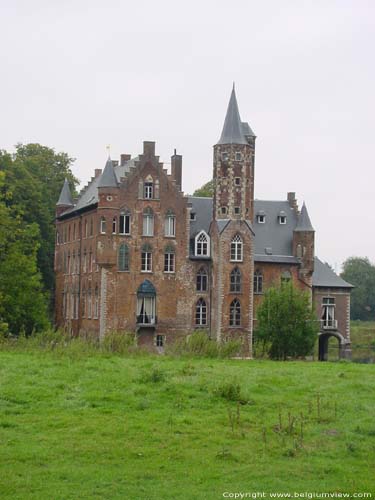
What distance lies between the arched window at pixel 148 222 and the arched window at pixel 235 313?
714 cm

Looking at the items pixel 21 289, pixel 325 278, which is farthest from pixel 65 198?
pixel 325 278

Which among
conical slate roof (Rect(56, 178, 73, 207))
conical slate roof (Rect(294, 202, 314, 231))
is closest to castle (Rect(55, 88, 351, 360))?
conical slate roof (Rect(294, 202, 314, 231))

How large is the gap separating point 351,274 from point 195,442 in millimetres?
111812

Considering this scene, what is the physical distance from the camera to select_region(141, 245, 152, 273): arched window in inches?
2420

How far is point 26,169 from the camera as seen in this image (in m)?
67.2

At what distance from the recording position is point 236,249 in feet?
204

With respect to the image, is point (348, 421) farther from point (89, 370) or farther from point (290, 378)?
point (89, 370)

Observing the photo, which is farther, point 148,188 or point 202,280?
point 202,280

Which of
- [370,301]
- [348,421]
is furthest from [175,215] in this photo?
[370,301]

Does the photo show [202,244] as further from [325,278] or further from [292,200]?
[325,278]

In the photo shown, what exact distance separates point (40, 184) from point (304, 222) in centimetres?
1927

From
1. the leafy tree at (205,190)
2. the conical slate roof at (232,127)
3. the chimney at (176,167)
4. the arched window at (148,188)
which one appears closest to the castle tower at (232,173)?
the conical slate roof at (232,127)

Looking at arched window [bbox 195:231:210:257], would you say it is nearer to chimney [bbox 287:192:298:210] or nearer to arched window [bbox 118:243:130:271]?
arched window [bbox 118:243:130:271]

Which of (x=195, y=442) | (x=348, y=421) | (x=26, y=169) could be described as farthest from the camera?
(x=26, y=169)
